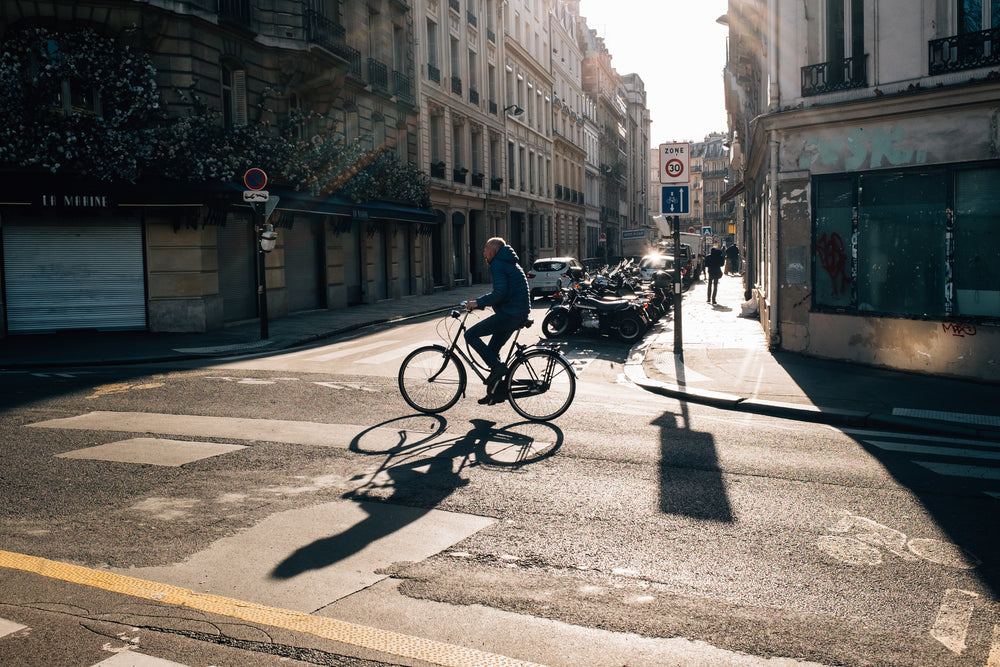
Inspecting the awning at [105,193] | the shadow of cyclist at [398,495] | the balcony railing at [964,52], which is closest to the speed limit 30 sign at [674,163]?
the balcony railing at [964,52]

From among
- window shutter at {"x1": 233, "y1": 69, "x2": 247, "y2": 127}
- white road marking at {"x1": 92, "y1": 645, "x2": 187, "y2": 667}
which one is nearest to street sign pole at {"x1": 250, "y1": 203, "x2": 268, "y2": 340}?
window shutter at {"x1": 233, "y1": 69, "x2": 247, "y2": 127}

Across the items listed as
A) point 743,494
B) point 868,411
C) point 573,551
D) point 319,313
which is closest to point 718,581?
point 573,551

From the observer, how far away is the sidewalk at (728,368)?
350 inches

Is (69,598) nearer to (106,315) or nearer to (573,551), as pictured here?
(573,551)

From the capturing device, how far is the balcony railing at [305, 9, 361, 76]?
21.2 m

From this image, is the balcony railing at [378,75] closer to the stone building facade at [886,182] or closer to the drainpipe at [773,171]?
the drainpipe at [773,171]

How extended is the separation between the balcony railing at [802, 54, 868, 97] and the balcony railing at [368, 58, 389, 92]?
53.3ft

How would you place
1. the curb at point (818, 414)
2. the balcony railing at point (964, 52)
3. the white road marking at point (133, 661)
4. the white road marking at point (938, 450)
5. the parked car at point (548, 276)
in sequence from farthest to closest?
the parked car at point (548, 276)
the balcony railing at point (964, 52)
the curb at point (818, 414)
the white road marking at point (938, 450)
the white road marking at point (133, 661)

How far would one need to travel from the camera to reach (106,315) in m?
17.2

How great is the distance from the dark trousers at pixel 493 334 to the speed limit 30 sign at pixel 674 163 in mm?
5281

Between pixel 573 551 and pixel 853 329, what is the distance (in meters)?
9.15

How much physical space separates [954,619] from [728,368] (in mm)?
8347

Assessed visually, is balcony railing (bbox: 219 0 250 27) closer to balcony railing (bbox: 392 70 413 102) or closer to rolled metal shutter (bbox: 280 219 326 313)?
rolled metal shutter (bbox: 280 219 326 313)

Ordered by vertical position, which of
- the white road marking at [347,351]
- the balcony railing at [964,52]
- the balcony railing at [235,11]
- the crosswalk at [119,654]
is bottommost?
the crosswalk at [119,654]
